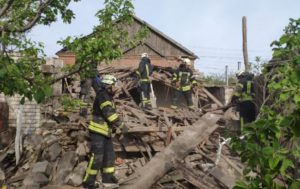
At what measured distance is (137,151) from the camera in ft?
34.4

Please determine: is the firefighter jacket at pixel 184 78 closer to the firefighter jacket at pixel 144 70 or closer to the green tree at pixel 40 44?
the firefighter jacket at pixel 144 70

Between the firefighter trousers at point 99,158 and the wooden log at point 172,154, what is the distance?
0.62 meters

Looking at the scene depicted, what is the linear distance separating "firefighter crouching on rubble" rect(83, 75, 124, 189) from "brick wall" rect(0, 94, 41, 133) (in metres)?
4.35

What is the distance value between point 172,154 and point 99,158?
155 centimetres

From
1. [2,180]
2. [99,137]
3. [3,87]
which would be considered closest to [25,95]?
[3,87]

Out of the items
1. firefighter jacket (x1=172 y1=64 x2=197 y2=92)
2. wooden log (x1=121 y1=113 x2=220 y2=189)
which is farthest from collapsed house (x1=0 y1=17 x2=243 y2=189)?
firefighter jacket (x1=172 y1=64 x2=197 y2=92)

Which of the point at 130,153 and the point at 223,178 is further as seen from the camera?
the point at 130,153

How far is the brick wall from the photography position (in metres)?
12.1

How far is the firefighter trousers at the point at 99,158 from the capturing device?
322 inches

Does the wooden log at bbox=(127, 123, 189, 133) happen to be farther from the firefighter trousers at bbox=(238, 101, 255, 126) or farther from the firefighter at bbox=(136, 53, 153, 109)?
the firefighter at bbox=(136, 53, 153, 109)

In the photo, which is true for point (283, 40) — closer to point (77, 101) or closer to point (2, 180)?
point (77, 101)

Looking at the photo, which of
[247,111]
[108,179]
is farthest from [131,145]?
[247,111]

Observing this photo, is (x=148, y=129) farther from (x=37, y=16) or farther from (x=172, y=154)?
(x=37, y=16)

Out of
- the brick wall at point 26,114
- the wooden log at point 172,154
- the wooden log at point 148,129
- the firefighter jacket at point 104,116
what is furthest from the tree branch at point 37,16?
the brick wall at point 26,114
